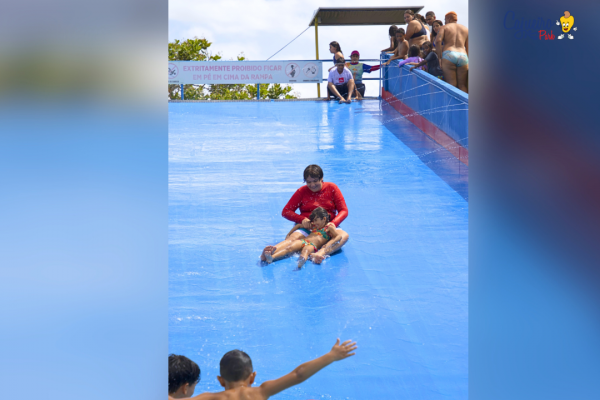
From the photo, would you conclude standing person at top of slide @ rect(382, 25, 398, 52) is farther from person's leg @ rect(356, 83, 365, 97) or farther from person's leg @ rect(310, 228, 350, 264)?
person's leg @ rect(310, 228, 350, 264)

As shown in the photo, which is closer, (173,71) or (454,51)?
(454,51)

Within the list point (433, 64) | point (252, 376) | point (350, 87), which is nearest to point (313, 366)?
point (252, 376)

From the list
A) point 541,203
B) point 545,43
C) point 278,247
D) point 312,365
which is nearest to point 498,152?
point 541,203

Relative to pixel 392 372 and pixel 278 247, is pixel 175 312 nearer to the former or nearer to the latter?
pixel 278 247

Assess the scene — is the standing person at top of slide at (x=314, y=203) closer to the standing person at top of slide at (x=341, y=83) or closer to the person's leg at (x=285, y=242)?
the person's leg at (x=285, y=242)

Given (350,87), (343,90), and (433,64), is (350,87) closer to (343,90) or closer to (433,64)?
(343,90)

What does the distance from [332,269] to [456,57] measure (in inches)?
251

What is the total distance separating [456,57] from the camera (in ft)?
38.5

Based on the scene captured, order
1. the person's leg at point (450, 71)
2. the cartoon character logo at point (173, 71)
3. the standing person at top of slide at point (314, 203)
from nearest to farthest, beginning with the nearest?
the standing person at top of slide at point (314, 203) → the person's leg at point (450, 71) → the cartoon character logo at point (173, 71)

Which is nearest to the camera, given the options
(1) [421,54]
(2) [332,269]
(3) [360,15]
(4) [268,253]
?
(2) [332,269]

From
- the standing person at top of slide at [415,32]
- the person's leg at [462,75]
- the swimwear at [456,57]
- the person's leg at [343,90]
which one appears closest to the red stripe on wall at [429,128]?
the person's leg at [462,75]

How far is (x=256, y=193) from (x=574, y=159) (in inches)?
287

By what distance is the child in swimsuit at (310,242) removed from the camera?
7.07 m

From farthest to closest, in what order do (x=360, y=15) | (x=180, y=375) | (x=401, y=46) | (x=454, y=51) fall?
1. (x=360, y=15)
2. (x=401, y=46)
3. (x=454, y=51)
4. (x=180, y=375)
